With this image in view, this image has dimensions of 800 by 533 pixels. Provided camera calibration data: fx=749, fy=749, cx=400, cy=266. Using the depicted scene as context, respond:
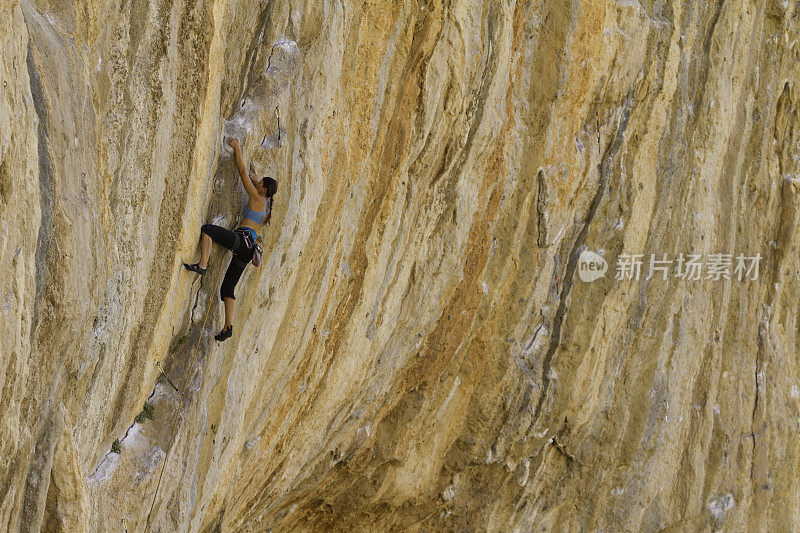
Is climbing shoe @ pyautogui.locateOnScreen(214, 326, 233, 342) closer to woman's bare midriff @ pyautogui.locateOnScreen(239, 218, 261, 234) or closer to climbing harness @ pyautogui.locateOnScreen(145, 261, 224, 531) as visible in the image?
climbing harness @ pyautogui.locateOnScreen(145, 261, 224, 531)

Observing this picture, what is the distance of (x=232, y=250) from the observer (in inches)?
255

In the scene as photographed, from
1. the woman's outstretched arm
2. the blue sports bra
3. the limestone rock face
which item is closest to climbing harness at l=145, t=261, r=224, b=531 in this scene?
the limestone rock face

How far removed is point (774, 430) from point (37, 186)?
36.2 feet

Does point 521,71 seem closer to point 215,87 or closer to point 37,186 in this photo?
point 215,87

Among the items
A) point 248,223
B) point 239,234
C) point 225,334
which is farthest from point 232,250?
point 225,334

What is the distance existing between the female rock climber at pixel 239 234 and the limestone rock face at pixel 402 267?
0.58ft

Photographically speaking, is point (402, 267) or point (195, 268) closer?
point (195, 268)

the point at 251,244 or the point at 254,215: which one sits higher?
the point at 254,215

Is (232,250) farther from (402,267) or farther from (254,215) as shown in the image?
(402,267)

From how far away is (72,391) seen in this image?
17.5ft

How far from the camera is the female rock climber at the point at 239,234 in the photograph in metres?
6.43

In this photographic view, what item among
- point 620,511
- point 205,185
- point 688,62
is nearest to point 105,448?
point 205,185

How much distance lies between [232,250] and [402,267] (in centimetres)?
271

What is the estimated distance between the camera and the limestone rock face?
17.0 feet
